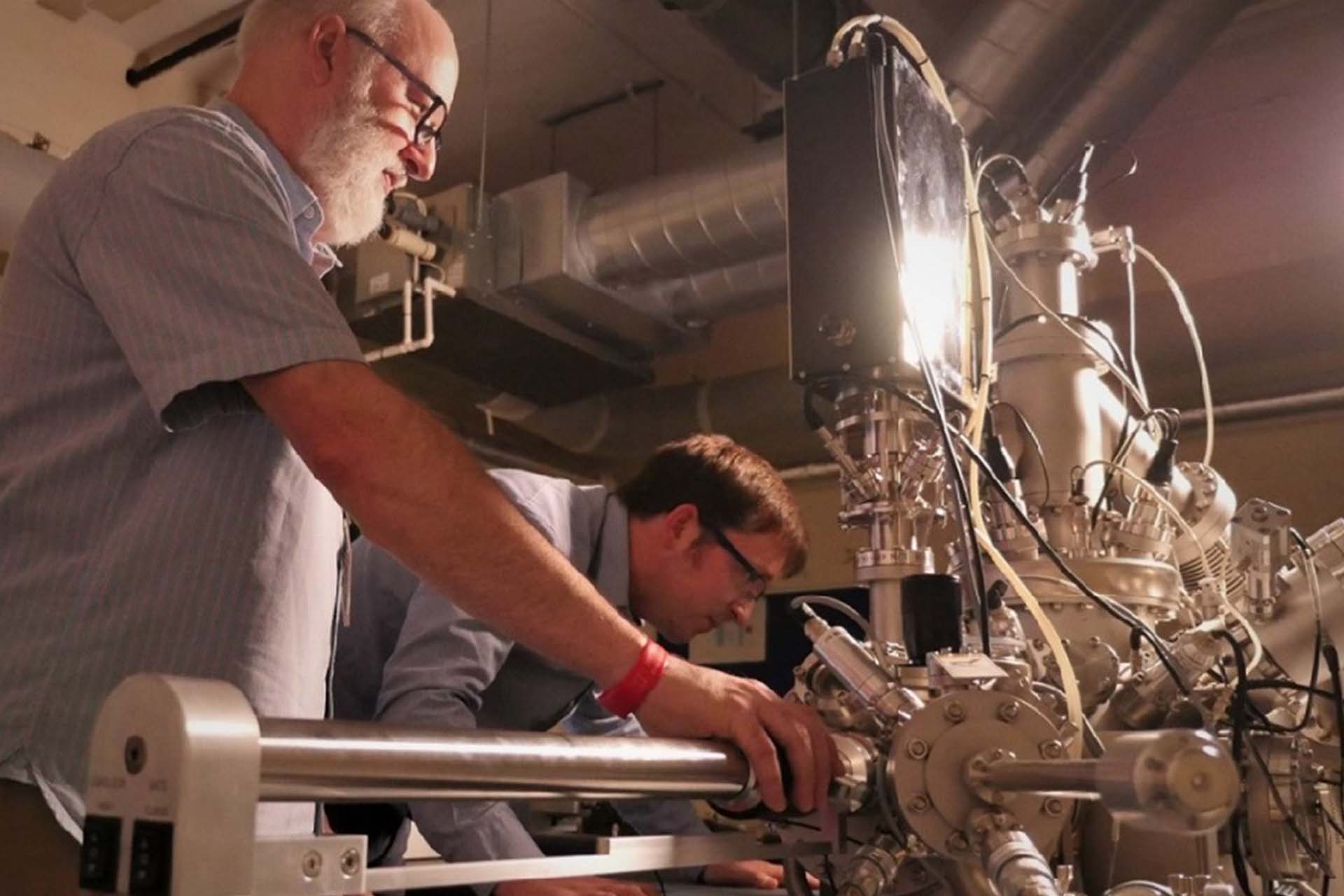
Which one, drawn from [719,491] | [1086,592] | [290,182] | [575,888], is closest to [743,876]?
[575,888]

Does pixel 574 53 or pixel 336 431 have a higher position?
pixel 574 53

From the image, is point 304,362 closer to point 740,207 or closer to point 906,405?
point 906,405

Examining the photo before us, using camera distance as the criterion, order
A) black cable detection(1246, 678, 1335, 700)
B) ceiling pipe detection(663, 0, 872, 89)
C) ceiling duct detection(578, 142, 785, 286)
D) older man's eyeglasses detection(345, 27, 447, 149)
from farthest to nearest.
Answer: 1. ceiling duct detection(578, 142, 785, 286)
2. ceiling pipe detection(663, 0, 872, 89)
3. black cable detection(1246, 678, 1335, 700)
4. older man's eyeglasses detection(345, 27, 447, 149)

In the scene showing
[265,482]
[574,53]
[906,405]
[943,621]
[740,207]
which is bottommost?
[943,621]

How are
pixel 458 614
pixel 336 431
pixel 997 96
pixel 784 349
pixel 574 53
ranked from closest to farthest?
1. pixel 336 431
2. pixel 458 614
3. pixel 997 96
4. pixel 574 53
5. pixel 784 349

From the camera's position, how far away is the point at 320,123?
1.14 m

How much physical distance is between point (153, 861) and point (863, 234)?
853 mm

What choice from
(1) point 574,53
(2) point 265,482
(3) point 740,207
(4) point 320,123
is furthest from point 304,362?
(1) point 574,53

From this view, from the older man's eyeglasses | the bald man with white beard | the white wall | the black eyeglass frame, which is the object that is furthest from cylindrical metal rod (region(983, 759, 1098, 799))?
the white wall

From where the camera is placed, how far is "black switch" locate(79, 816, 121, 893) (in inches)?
20.5

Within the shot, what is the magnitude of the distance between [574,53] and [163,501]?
273 centimetres

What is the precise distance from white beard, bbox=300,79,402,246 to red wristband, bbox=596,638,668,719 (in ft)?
1.91

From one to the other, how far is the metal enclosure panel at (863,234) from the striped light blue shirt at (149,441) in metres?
0.48

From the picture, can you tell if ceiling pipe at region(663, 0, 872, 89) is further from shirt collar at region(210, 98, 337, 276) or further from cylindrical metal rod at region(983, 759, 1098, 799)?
cylindrical metal rod at region(983, 759, 1098, 799)
